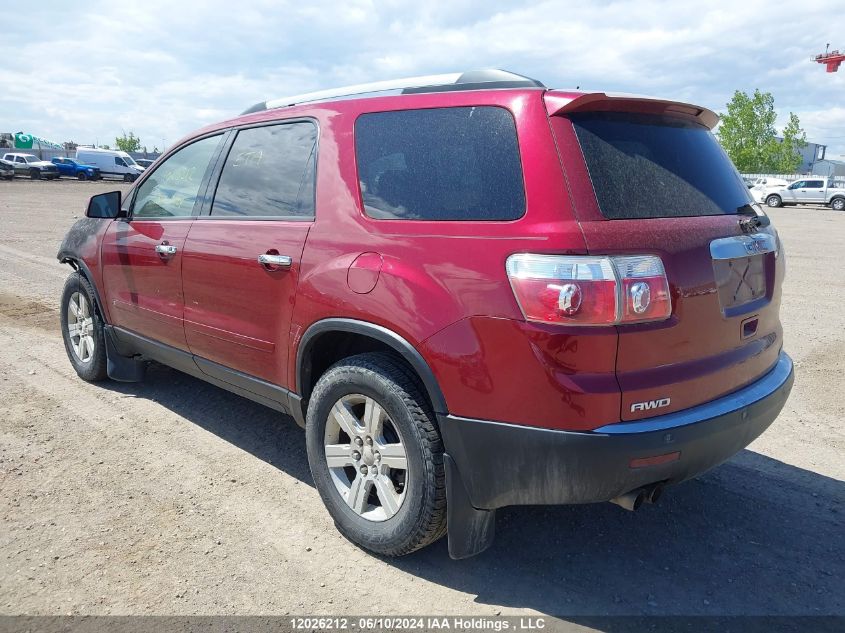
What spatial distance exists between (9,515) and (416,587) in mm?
2031

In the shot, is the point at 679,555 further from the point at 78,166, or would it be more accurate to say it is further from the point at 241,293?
the point at 78,166

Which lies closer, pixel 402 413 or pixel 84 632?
pixel 84 632

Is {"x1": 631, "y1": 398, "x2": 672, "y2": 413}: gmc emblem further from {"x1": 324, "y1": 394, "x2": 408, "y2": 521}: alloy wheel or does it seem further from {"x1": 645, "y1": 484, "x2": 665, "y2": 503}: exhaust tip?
{"x1": 324, "y1": 394, "x2": 408, "y2": 521}: alloy wheel

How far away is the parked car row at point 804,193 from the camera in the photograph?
117 ft

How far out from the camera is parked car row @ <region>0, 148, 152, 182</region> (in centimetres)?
4388

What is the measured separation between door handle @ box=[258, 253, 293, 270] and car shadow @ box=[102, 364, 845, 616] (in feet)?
4.01

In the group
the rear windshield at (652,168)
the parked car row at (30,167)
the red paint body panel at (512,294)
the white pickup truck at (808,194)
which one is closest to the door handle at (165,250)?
the red paint body panel at (512,294)

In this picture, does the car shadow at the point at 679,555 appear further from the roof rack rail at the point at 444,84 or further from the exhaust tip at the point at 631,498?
the roof rack rail at the point at 444,84

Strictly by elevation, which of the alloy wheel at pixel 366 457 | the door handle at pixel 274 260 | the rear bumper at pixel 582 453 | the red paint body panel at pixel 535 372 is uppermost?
the door handle at pixel 274 260

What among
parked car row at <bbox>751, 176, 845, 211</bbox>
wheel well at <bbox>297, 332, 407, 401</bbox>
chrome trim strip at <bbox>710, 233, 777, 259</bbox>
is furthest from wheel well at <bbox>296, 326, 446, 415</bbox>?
parked car row at <bbox>751, 176, 845, 211</bbox>

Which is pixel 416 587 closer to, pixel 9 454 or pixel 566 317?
pixel 566 317

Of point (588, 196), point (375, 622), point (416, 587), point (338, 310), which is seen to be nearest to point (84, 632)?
point (375, 622)

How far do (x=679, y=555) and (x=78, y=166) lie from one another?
50.7 meters

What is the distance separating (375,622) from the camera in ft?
8.24
